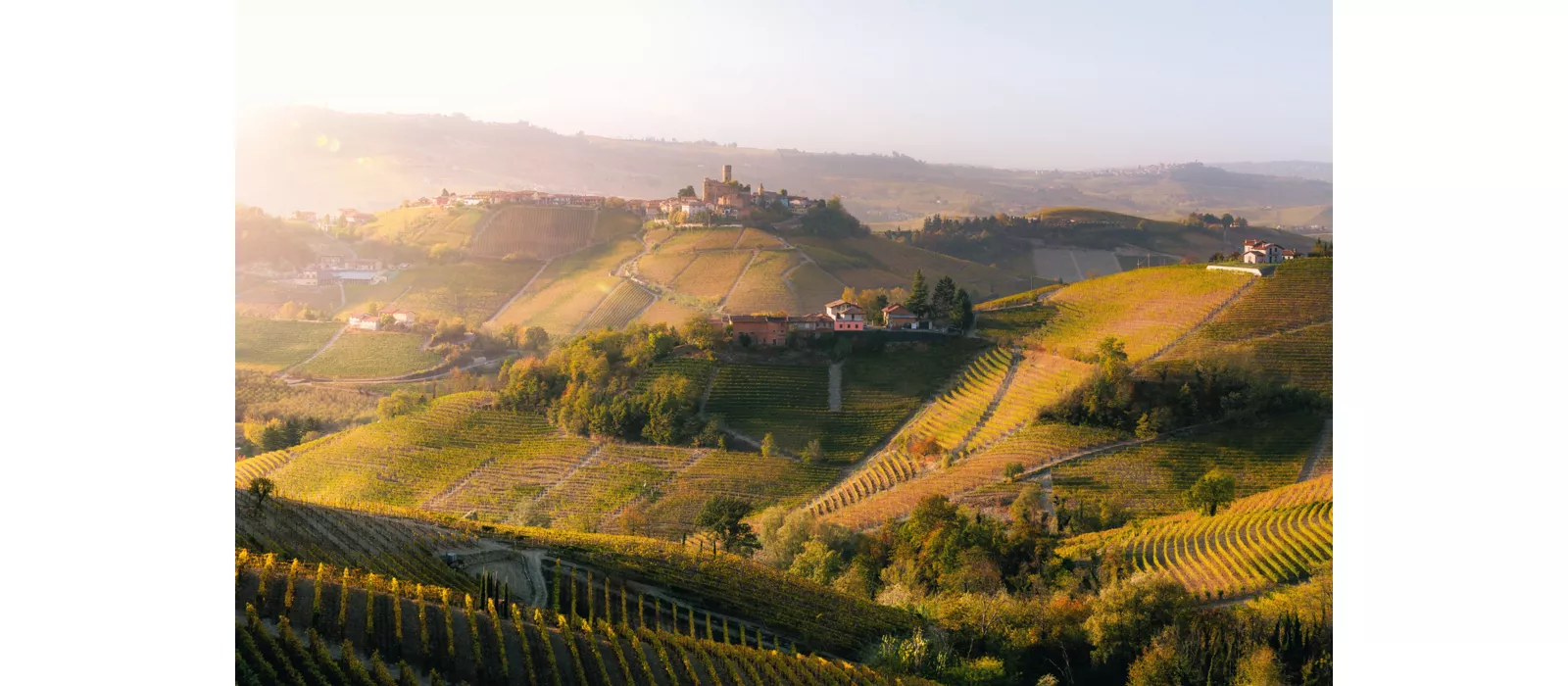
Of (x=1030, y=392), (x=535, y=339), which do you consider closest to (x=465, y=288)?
(x=535, y=339)

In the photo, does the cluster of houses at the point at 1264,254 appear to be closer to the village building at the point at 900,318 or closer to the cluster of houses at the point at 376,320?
the village building at the point at 900,318

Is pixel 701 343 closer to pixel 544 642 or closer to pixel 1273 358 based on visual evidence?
pixel 1273 358

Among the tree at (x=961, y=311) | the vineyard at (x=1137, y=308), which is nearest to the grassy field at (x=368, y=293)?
the tree at (x=961, y=311)

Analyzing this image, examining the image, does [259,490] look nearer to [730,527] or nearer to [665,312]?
[730,527]

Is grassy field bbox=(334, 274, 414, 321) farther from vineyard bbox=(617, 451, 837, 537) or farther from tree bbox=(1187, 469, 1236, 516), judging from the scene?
tree bbox=(1187, 469, 1236, 516)

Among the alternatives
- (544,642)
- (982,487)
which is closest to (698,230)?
(982,487)
